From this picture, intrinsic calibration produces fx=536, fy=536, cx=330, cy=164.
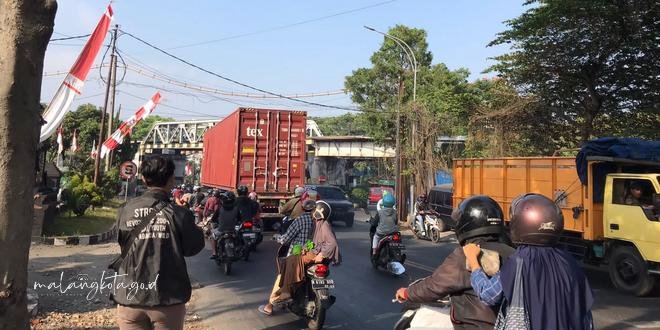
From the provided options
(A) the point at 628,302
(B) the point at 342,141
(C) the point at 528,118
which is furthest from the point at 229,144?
(B) the point at 342,141

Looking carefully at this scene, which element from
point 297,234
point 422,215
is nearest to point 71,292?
point 297,234

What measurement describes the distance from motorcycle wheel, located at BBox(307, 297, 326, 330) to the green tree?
41.2 feet

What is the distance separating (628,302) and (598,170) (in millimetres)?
2554

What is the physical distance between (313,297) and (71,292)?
3498 millimetres

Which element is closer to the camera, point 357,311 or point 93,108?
point 357,311

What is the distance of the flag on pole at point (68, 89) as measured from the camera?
8.87 m

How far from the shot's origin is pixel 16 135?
12.1ft

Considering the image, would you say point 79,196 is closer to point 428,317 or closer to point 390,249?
point 390,249

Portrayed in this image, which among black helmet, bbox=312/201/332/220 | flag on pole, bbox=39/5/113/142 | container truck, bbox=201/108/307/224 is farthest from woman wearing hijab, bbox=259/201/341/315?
container truck, bbox=201/108/307/224

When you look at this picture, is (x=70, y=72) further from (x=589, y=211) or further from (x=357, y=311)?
(x=589, y=211)

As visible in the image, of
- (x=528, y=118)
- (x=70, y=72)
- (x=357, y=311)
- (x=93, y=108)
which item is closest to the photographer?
(x=357, y=311)

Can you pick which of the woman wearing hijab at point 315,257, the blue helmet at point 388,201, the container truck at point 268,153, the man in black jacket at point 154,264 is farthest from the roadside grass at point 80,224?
the man in black jacket at point 154,264

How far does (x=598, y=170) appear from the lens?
31.6 ft

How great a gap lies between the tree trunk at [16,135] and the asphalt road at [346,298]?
8.86 feet
